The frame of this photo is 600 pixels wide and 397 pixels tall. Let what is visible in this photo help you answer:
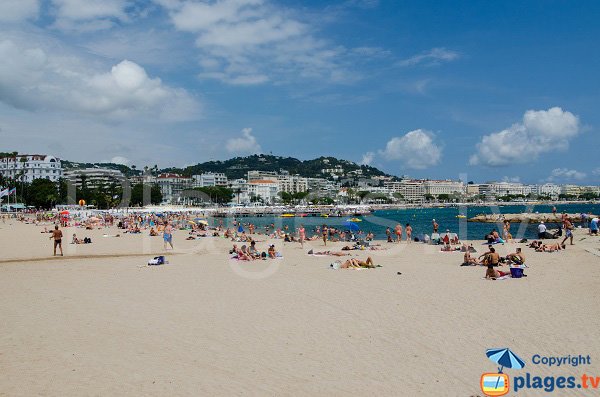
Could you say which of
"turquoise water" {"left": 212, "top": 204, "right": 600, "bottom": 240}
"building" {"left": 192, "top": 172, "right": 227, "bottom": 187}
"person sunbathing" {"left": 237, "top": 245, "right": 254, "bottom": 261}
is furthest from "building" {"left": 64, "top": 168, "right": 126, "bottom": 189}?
"person sunbathing" {"left": 237, "top": 245, "right": 254, "bottom": 261}

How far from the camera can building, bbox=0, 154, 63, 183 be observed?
108625 millimetres

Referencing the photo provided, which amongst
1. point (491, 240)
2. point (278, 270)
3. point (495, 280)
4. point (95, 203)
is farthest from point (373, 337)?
point (95, 203)

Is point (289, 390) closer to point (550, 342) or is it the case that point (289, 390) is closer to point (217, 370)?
point (217, 370)

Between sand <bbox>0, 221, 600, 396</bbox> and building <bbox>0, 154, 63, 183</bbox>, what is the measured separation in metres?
111

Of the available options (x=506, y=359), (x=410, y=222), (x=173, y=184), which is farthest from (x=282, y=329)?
(x=173, y=184)

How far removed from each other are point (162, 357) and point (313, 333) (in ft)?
7.58

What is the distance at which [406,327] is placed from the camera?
737 centimetres

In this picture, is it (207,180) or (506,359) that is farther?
(207,180)

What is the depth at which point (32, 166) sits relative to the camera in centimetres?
11000

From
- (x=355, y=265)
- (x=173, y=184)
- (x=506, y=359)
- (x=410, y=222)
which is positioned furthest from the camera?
(x=173, y=184)

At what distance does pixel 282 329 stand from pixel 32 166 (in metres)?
122

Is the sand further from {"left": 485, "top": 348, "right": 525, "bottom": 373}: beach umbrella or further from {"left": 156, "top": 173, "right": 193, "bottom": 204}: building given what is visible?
{"left": 156, "top": 173, "right": 193, "bottom": 204}: building

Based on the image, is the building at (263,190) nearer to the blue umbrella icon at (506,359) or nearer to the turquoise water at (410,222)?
the turquoise water at (410,222)

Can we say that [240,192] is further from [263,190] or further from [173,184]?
[173,184]
